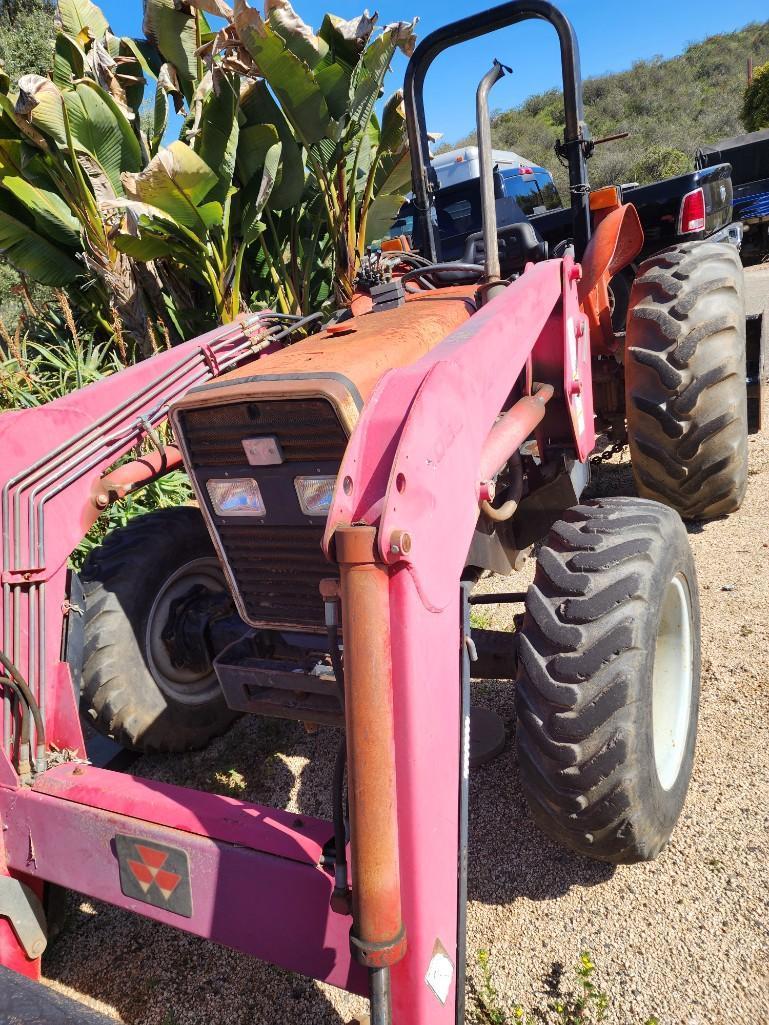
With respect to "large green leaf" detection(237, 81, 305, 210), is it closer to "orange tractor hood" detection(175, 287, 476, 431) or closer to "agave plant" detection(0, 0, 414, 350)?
"agave plant" detection(0, 0, 414, 350)

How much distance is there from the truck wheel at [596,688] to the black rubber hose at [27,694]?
1.28 metres

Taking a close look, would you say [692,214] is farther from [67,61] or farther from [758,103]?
[758,103]

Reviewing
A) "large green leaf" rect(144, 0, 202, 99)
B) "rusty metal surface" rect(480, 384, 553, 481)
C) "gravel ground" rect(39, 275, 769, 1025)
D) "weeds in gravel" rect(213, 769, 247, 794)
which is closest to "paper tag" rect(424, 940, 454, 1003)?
"gravel ground" rect(39, 275, 769, 1025)

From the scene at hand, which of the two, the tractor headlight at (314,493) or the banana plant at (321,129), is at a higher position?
the banana plant at (321,129)

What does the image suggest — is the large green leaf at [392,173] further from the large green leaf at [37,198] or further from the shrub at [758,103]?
the shrub at [758,103]

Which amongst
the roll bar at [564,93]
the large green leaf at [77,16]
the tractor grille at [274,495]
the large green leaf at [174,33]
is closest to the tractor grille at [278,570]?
the tractor grille at [274,495]

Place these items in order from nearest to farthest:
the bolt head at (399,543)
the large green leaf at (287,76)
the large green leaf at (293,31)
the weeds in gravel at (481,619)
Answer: the bolt head at (399,543), the weeds in gravel at (481,619), the large green leaf at (287,76), the large green leaf at (293,31)

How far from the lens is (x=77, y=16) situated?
6.31 meters

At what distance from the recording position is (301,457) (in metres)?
2.01

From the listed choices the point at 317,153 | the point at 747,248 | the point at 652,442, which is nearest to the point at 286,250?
the point at 317,153

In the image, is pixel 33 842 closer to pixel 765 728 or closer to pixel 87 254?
pixel 765 728

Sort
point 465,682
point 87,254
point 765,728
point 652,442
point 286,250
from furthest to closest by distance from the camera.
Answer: point 286,250
point 87,254
point 652,442
point 765,728
point 465,682

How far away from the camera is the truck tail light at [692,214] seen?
→ 4.02 meters

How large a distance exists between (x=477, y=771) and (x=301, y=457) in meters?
1.30
